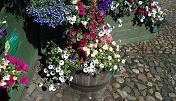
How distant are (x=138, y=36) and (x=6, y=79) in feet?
16.0

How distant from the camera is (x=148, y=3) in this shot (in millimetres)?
7383

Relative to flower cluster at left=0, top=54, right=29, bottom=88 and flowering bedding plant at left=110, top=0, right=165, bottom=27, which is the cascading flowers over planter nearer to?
flowering bedding plant at left=110, top=0, right=165, bottom=27

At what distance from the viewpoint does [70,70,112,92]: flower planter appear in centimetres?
561

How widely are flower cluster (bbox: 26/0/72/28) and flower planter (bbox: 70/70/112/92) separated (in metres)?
1.23

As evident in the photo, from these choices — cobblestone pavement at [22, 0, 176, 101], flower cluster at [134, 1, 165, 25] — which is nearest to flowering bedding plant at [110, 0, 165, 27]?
flower cluster at [134, 1, 165, 25]

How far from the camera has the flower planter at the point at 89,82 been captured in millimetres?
5609

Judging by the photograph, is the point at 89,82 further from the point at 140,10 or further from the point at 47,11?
the point at 140,10

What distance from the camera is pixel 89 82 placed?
5676 mm

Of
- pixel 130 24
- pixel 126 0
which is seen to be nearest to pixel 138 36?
pixel 130 24

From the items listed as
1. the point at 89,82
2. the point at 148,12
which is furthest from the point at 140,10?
the point at 89,82

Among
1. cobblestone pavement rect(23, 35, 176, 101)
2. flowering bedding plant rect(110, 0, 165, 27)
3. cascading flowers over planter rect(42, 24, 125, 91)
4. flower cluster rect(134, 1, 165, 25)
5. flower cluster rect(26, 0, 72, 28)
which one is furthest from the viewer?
flower cluster rect(134, 1, 165, 25)

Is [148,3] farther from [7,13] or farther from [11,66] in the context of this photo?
[11,66]

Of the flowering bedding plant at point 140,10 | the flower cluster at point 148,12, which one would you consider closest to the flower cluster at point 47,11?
the flowering bedding plant at point 140,10

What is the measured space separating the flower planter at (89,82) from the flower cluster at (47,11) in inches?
48.4
